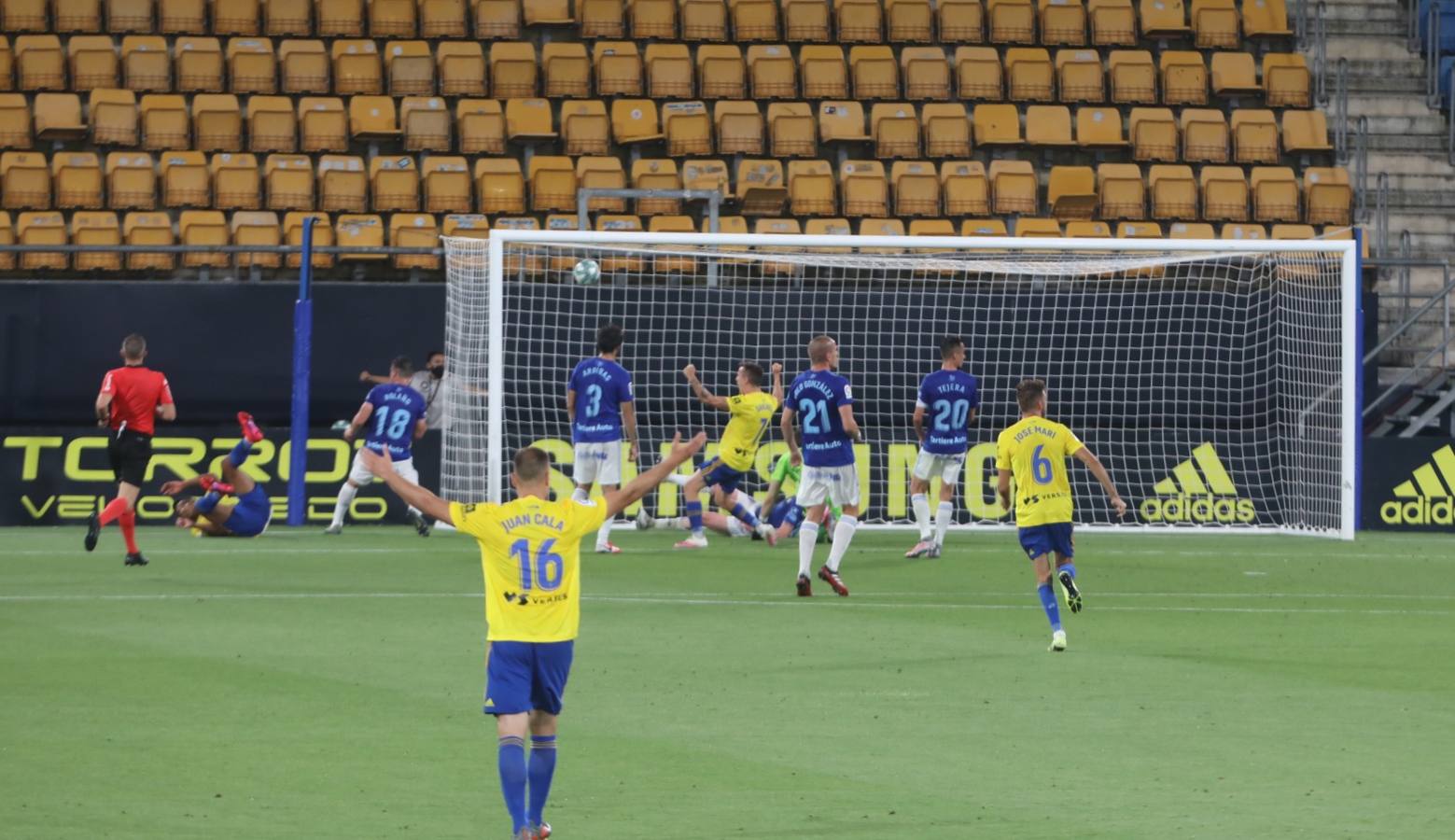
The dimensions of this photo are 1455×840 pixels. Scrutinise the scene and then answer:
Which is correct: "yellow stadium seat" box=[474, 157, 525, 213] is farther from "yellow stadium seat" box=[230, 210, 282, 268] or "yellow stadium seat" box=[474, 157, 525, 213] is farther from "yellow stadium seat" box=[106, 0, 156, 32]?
"yellow stadium seat" box=[106, 0, 156, 32]

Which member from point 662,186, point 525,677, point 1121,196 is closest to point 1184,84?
point 1121,196

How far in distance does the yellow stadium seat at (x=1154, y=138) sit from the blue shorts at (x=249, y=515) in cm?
1239

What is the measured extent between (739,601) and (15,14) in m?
16.2

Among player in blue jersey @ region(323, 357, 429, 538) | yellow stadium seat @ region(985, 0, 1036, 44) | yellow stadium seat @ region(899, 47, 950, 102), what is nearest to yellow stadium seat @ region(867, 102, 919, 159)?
yellow stadium seat @ region(899, 47, 950, 102)

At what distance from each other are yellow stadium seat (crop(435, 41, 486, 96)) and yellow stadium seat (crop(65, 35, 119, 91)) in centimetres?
419

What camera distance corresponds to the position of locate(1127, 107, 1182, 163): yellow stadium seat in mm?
26109

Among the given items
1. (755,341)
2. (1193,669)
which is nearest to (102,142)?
(755,341)

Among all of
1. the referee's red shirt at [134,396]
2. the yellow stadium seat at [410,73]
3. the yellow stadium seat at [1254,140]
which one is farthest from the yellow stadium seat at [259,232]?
the yellow stadium seat at [1254,140]

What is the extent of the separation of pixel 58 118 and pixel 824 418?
44.4 feet

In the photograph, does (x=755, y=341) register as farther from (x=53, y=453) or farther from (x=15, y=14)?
(x=15, y=14)

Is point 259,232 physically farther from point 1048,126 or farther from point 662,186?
point 1048,126

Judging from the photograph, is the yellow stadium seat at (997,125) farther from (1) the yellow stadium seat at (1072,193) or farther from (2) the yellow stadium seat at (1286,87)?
(2) the yellow stadium seat at (1286,87)

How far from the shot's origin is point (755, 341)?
22.8 meters

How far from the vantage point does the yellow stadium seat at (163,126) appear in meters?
24.7
